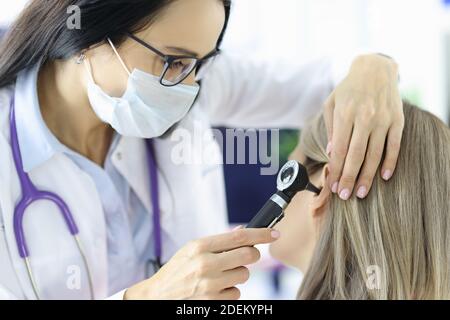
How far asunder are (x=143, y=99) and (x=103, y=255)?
29 centimetres

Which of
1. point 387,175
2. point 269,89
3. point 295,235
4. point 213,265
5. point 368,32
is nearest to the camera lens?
point 213,265

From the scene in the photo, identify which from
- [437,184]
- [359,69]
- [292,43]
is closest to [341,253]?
[437,184]

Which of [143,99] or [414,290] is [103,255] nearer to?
[143,99]

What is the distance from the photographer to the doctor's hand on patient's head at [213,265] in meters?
0.76

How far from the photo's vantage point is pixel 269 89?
1.27m

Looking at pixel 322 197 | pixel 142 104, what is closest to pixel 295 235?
pixel 322 197

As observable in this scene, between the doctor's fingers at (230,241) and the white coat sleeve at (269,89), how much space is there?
0.50m

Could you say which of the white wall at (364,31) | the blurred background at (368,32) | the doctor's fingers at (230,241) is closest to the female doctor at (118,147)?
the doctor's fingers at (230,241)

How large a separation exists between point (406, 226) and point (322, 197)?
14cm

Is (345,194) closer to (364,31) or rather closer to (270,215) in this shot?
(270,215)

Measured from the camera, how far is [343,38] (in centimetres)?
228

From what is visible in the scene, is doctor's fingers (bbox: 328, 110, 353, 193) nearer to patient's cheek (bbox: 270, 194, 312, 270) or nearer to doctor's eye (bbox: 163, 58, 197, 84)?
patient's cheek (bbox: 270, 194, 312, 270)

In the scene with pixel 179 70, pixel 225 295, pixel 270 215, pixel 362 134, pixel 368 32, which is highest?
pixel 368 32

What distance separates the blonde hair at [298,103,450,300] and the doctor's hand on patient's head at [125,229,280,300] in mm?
177
